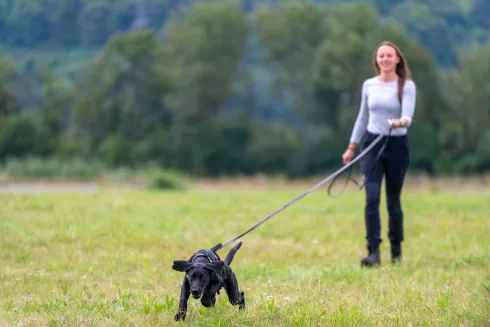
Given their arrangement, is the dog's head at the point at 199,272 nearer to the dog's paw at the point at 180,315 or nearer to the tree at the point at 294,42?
the dog's paw at the point at 180,315

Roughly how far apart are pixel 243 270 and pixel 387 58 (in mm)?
2623

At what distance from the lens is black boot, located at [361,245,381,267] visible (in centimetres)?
731

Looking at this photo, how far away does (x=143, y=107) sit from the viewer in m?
57.2

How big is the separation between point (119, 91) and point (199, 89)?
24.9 ft

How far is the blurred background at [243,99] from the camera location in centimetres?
5097

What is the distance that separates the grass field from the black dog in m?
0.12

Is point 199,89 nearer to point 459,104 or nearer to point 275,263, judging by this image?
point 459,104

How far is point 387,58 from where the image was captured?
7305 millimetres

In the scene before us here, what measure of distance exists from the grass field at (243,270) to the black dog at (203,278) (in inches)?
4.9

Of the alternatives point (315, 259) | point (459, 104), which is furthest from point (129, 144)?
point (315, 259)

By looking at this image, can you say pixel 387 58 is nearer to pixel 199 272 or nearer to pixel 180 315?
pixel 199 272

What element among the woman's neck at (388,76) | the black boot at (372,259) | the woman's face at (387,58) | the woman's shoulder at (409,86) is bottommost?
the black boot at (372,259)

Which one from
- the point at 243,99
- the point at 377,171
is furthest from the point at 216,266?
the point at 243,99

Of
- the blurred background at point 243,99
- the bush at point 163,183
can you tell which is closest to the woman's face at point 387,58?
the bush at point 163,183
